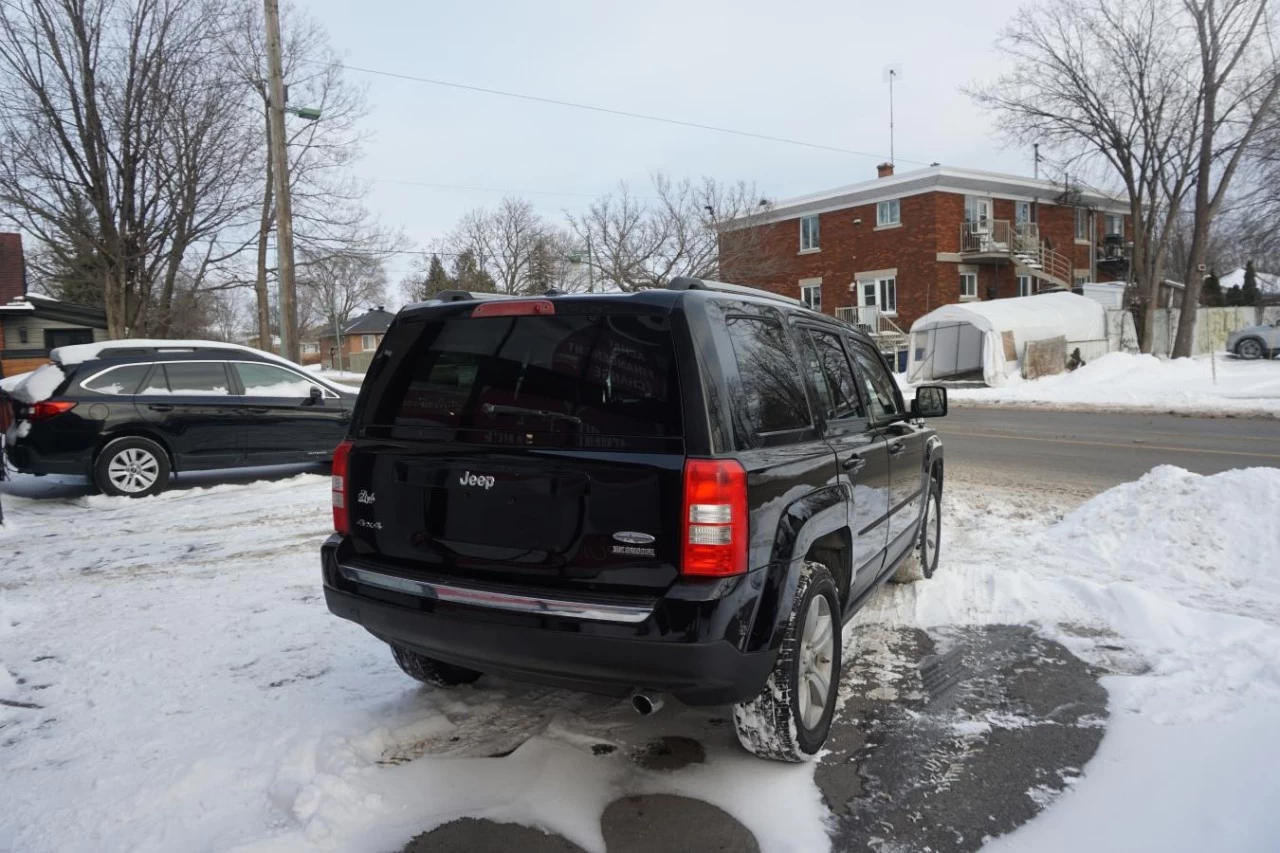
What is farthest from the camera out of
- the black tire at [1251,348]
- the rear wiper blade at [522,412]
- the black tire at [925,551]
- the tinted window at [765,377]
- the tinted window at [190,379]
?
the black tire at [1251,348]

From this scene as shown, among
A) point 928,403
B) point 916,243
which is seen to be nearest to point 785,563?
point 928,403

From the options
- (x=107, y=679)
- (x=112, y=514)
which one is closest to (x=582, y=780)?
(x=107, y=679)

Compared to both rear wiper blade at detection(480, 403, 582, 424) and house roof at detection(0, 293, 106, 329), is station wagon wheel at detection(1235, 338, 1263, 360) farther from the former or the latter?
house roof at detection(0, 293, 106, 329)

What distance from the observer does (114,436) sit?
8922 millimetres

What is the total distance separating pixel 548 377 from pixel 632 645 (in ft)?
3.30

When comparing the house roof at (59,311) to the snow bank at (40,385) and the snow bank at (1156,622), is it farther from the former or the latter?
the snow bank at (1156,622)

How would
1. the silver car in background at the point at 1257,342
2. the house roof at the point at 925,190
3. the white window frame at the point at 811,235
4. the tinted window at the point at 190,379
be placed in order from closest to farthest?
the tinted window at the point at 190,379
the silver car in background at the point at 1257,342
the house roof at the point at 925,190
the white window frame at the point at 811,235

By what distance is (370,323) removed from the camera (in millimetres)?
88500

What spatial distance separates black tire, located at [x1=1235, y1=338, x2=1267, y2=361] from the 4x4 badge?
115ft

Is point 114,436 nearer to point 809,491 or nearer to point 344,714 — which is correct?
point 344,714

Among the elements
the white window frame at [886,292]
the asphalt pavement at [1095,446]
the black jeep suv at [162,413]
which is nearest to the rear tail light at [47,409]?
the black jeep suv at [162,413]

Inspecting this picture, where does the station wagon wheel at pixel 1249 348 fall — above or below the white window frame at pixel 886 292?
below

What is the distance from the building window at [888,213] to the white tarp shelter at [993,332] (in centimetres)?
810

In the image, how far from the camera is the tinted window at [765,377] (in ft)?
10.3
